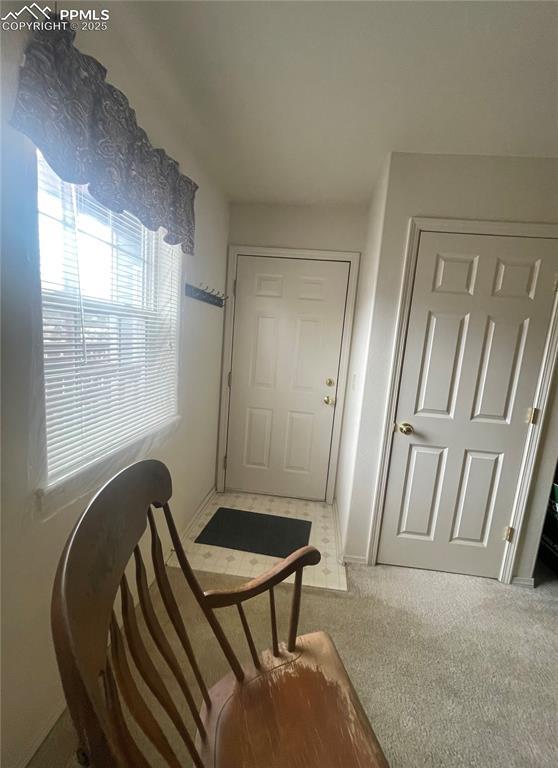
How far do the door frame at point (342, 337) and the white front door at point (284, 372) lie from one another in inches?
1.4

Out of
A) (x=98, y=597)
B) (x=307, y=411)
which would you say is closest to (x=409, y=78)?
(x=98, y=597)

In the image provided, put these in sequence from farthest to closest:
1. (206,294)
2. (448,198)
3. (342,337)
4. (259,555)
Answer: (342,337), (206,294), (259,555), (448,198)

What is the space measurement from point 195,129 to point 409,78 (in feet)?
3.37

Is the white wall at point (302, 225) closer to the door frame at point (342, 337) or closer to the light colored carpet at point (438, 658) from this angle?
the door frame at point (342, 337)

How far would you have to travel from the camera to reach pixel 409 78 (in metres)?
1.26

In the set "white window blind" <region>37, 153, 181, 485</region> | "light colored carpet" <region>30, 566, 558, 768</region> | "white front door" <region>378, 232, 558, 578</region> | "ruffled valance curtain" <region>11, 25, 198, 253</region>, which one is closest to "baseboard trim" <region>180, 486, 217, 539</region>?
"light colored carpet" <region>30, 566, 558, 768</region>

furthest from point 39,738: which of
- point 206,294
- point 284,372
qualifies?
point 284,372

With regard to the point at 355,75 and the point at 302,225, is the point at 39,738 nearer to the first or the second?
the point at 355,75

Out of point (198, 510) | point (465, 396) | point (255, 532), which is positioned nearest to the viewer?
point (465, 396)

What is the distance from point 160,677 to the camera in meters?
0.75

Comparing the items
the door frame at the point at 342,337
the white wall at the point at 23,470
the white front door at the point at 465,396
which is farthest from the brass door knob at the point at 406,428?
the white wall at the point at 23,470

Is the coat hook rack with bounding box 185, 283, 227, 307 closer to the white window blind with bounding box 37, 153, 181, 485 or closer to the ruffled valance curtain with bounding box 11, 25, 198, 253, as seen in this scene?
the white window blind with bounding box 37, 153, 181, 485

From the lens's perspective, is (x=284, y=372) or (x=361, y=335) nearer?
(x=361, y=335)

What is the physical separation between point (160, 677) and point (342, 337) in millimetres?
2276
